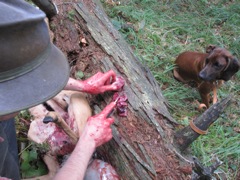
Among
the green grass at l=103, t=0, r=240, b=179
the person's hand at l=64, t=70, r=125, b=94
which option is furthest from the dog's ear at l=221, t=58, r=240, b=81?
the person's hand at l=64, t=70, r=125, b=94

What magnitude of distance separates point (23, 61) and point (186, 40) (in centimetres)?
392

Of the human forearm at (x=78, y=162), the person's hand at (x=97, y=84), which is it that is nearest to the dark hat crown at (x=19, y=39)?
the human forearm at (x=78, y=162)

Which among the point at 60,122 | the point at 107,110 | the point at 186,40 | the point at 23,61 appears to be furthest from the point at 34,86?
the point at 186,40

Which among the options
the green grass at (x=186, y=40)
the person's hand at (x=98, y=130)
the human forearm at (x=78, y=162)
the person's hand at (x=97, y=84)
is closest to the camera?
the human forearm at (x=78, y=162)

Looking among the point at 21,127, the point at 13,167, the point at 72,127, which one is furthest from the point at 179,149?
the point at 21,127

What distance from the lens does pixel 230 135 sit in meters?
3.32

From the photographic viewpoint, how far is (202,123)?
2.23 meters

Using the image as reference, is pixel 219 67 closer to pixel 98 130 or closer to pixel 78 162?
pixel 98 130

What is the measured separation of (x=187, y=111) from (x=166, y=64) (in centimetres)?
94

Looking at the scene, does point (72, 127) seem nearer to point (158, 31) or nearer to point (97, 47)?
point (97, 47)

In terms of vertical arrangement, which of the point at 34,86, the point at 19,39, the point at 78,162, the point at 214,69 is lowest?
the point at 214,69

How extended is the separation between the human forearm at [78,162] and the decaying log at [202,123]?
646 mm

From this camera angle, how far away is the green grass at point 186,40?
10.3 feet

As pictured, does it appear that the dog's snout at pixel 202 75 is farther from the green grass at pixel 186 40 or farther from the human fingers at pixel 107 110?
the human fingers at pixel 107 110
